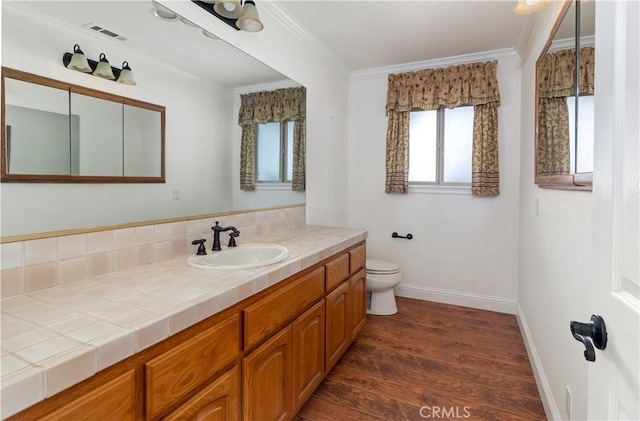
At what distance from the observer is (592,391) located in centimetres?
76

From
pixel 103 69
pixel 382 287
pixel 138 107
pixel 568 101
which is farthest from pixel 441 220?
pixel 103 69

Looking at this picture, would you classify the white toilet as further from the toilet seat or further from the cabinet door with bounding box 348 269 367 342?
the cabinet door with bounding box 348 269 367 342

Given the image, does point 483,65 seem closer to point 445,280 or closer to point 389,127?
point 389,127

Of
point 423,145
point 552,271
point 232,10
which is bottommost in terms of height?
point 552,271

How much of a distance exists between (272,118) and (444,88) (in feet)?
5.96

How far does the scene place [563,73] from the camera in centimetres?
155

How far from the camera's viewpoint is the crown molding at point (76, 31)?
1060 mm

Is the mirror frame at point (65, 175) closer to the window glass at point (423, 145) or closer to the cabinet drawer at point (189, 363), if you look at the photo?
the cabinet drawer at point (189, 363)

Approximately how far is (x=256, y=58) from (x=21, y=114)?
1428mm

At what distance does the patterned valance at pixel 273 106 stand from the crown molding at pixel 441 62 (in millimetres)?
1152

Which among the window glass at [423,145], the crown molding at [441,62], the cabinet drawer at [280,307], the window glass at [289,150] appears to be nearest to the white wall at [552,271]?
the crown molding at [441,62]

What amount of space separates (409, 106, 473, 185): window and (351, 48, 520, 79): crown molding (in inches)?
17.4

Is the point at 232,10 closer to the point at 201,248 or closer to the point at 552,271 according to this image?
the point at 201,248

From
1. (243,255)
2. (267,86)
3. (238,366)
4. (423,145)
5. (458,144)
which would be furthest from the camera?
(423,145)
